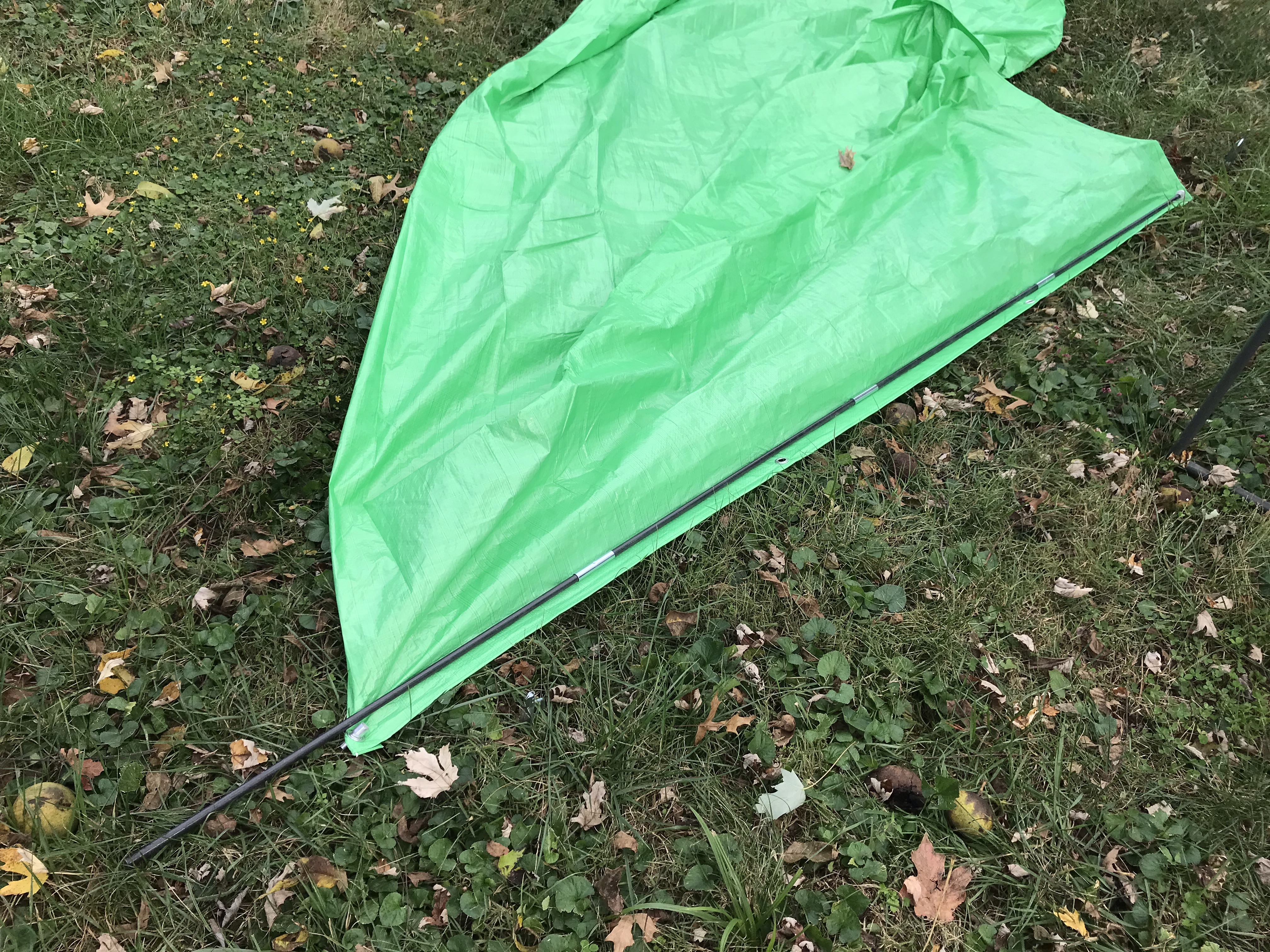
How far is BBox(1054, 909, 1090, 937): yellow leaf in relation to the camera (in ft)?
5.32

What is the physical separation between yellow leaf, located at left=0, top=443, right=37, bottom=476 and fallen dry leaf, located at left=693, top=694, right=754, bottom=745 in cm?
199

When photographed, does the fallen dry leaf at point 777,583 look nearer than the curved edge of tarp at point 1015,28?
Yes

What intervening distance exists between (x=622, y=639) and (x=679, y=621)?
16cm

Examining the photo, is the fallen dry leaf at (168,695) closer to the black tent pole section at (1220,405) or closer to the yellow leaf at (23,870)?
the yellow leaf at (23,870)

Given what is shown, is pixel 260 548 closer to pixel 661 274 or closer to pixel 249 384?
pixel 249 384

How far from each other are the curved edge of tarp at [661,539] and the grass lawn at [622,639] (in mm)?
47

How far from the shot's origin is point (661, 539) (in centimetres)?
209

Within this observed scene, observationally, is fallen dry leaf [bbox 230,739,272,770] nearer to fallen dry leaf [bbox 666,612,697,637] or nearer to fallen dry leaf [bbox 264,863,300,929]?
fallen dry leaf [bbox 264,863,300,929]

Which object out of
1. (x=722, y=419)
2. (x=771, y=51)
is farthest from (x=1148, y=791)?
(x=771, y=51)

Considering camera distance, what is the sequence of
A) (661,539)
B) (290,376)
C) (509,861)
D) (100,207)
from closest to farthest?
(509,861) → (661,539) → (290,376) → (100,207)

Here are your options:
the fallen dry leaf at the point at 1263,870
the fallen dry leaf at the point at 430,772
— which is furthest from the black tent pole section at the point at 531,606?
the fallen dry leaf at the point at 1263,870

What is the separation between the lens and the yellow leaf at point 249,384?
239cm

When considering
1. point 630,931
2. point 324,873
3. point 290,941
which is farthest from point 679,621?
point 290,941

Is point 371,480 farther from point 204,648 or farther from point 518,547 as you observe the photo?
point 204,648
